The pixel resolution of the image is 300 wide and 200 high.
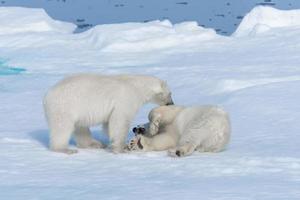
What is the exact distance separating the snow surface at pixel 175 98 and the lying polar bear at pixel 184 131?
0.11m

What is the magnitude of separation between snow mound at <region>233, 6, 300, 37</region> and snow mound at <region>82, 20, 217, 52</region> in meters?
0.87

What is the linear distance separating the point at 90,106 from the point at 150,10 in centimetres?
1680

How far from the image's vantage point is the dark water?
18.5 metres

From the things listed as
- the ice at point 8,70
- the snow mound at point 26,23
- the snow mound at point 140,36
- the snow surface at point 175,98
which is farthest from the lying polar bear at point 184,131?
the snow mound at point 26,23

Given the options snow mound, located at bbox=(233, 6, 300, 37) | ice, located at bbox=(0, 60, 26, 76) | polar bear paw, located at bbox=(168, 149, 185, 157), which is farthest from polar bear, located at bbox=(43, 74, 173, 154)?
snow mound, located at bbox=(233, 6, 300, 37)

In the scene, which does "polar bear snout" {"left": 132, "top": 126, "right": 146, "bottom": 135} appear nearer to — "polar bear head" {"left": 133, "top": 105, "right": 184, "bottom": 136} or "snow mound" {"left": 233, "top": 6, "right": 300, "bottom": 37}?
"polar bear head" {"left": 133, "top": 105, "right": 184, "bottom": 136}

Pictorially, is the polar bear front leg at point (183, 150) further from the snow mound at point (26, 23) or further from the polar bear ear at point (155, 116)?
the snow mound at point (26, 23)

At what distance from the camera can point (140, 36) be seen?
11219mm

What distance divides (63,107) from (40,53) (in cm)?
605

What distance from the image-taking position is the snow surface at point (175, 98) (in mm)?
3670

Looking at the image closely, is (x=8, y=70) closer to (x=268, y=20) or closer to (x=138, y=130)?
(x=138, y=130)

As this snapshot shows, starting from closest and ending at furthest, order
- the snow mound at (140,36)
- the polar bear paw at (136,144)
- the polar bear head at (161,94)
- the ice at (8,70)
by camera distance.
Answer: the polar bear paw at (136,144), the polar bear head at (161,94), the ice at (8,70), the snow mound at (140,36)

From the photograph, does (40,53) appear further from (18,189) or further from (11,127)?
(18,189)

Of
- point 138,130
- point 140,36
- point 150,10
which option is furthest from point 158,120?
point 150,10
